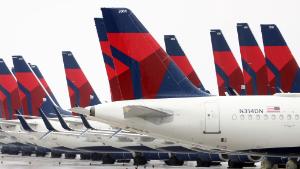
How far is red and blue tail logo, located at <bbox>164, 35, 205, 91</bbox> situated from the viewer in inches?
2157

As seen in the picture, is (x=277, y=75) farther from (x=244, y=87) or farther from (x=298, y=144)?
(x=298, y=144)

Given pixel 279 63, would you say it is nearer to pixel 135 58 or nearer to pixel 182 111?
pixel 182 111

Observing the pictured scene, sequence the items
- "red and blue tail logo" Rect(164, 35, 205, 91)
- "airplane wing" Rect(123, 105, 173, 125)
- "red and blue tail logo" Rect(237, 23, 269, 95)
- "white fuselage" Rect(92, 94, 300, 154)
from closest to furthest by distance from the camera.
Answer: "airplane wing" Rect(123, 105, 173, 125)
"white fuselage" Rect(92, 94, 300, 154)
"red and blue tail logo" Rect(237, 23, 269, 95)
"red and blue tail logo" Rect(164, 35, 205, 91)

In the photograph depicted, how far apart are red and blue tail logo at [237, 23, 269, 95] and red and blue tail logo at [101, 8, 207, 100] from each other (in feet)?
58.0

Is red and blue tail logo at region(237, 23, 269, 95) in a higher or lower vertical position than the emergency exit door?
higher

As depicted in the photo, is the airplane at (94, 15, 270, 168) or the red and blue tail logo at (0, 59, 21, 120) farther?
the red and blue tail logo at (0, 59, 21, 120)

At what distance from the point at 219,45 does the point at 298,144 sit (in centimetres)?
2022

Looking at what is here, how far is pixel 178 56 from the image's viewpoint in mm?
55344

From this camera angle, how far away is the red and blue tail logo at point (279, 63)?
47.5 metres

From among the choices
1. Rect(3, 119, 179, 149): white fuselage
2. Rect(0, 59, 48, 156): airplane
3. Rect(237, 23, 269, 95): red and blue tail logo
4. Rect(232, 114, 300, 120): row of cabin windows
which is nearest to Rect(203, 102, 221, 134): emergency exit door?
Rect(232, 114, 300, 120): row of cabin windows

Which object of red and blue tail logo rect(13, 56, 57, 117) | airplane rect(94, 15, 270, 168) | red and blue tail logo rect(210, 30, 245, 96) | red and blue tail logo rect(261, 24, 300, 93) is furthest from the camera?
red and blue tail logo rect(13, 56, 57, 117)

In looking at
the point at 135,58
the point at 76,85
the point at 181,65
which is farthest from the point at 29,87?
the point at 135,58

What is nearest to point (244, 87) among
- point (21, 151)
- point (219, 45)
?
point (219, 45)

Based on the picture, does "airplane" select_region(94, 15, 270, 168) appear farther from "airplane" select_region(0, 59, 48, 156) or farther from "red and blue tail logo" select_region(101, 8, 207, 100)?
"airplane" select_region(0, 59, 48, 156)
